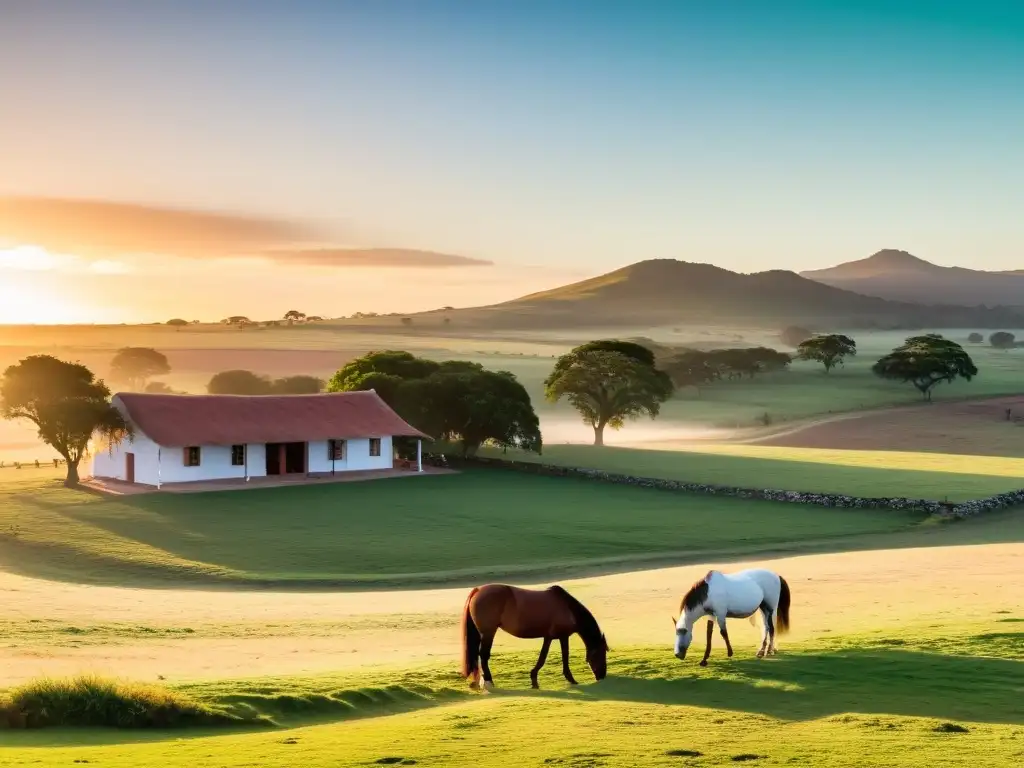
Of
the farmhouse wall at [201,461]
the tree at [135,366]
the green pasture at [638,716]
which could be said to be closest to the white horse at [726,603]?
the green pasture at [638,716]

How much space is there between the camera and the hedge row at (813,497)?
4972cm

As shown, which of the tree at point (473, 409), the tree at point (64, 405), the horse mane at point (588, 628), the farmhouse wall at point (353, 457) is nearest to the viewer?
the horse mane at point (588, 628)

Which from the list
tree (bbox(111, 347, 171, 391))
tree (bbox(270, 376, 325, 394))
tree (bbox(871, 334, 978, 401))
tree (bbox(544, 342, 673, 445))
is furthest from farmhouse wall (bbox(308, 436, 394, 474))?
tree (bbox(111, 347, 171, 391))

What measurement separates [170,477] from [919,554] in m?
36.6

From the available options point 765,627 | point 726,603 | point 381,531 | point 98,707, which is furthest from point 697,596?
point 381,531

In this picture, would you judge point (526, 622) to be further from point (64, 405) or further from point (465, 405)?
point (465, 405)

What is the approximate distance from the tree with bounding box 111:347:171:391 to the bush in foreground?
154631 millimetres

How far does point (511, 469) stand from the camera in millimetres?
66812

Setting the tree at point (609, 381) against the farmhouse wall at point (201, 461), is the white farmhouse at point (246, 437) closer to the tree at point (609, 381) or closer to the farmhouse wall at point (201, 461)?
the farmhouse wall at point (201, 461)

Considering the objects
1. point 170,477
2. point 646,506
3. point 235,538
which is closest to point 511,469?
point 646,506

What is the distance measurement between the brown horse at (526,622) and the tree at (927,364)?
111 metres

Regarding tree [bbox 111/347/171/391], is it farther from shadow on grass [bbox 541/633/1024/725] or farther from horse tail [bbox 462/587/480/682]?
shadow on grass [bbox 541/633/1024/725]

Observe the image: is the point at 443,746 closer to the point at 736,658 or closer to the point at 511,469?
the point at 736,658

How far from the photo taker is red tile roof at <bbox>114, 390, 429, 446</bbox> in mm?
58625
